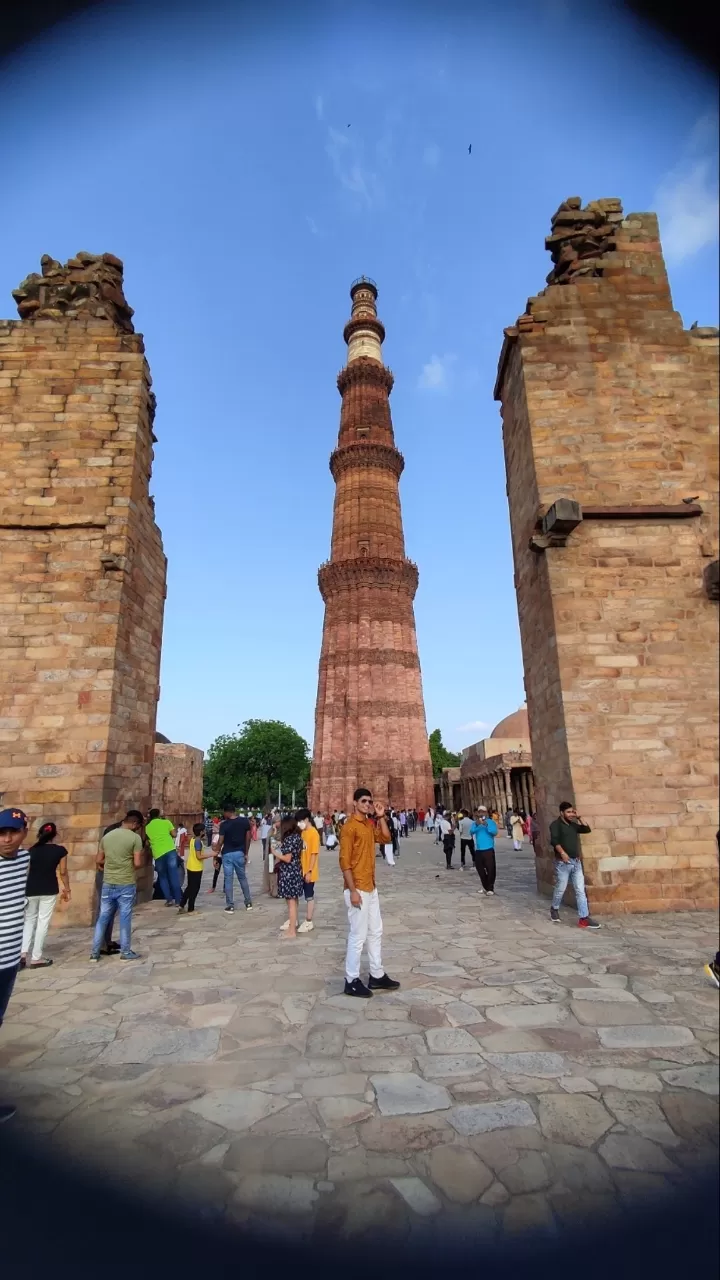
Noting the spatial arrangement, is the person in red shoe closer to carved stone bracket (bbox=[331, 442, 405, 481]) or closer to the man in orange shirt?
the man in orange shirt

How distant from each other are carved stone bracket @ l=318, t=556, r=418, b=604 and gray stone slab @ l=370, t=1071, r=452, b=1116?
30.7 m

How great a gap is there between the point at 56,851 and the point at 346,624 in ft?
90.4

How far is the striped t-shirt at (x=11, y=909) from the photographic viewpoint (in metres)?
3.05

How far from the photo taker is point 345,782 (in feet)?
98.9

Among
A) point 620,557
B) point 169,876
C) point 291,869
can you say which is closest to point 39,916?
point 291,869

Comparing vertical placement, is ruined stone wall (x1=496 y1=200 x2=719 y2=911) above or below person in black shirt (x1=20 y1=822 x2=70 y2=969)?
above

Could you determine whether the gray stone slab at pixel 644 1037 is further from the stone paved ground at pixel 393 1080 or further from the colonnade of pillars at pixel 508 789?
the colonnade of pillars at pixel 508 789

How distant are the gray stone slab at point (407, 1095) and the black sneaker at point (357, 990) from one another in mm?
1231

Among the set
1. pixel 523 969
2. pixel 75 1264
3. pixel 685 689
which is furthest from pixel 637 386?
pixel 75 1264

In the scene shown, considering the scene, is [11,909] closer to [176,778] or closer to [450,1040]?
[450,1040]

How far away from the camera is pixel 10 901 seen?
3.09 metres

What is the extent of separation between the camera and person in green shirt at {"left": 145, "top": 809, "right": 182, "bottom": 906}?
791cm

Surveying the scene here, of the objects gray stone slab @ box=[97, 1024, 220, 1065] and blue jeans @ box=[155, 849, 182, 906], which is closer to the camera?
gray stone slab @ box=[97, 1024, 220, 1065]

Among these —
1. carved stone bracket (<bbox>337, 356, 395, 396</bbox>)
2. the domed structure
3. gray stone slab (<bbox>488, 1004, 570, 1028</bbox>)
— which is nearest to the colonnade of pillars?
the domed structure
